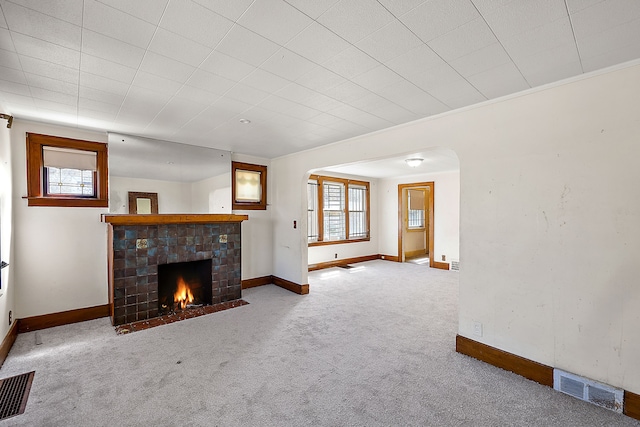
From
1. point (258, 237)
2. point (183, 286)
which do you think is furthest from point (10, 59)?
point (258, 237)

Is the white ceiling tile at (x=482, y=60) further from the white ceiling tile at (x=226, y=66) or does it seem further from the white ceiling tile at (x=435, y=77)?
the white ceiling tile at (x=226, y=66)

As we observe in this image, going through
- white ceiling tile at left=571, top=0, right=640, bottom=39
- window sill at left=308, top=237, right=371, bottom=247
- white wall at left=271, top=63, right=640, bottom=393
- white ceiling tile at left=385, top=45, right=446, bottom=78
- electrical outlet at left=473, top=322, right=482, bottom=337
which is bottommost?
electrical outlet at left=473, top=322, right=482, bottom=337

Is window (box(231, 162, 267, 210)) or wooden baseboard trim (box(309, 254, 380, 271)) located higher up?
window (box(231, 162, 267, 210))

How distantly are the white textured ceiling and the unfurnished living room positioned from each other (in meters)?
0.02

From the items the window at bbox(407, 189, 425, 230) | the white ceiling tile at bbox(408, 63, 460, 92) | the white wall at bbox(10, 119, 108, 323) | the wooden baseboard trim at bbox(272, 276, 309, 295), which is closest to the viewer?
the white ceiling tile at bbox(408, 63, 460, 92)

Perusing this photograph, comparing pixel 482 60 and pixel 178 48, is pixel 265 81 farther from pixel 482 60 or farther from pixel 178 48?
pixel 482 60

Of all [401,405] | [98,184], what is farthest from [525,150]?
[98,184]

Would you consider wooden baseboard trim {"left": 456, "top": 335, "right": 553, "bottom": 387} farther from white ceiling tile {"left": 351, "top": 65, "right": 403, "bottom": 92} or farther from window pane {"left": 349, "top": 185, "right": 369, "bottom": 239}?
window pane {"left": 349, "top": 185, "right": 369, "bottom": 239}

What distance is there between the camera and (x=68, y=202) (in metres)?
3.38

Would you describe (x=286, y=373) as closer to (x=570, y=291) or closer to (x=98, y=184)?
(x=570, y=291)

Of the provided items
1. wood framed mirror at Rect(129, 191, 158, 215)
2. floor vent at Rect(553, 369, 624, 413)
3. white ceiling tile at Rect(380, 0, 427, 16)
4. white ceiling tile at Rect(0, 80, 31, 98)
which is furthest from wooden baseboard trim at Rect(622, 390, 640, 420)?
white ceiling tile at Rect(0, 80, 31, 98)

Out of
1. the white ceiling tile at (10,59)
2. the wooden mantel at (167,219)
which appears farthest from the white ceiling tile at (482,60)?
the wooden mantel at (167,219)

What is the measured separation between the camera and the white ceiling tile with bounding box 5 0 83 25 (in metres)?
1.32

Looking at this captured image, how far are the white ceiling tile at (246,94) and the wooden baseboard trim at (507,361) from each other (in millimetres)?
2915
